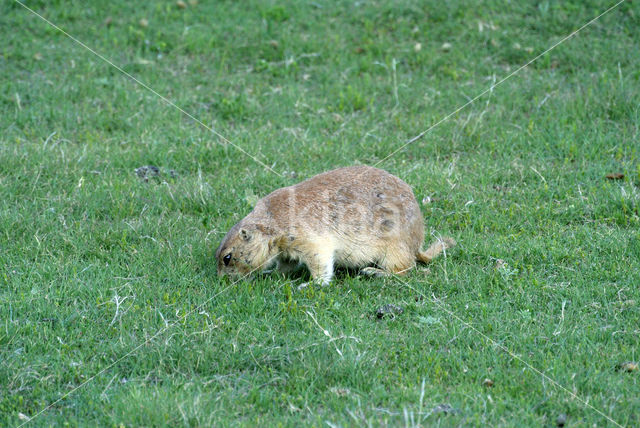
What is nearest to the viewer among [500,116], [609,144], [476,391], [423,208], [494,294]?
[476,391]

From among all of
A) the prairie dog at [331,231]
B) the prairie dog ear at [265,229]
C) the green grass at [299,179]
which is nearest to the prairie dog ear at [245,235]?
the prairie dog at [331,231]

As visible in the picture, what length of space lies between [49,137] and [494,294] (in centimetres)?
527

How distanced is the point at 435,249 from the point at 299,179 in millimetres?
1920

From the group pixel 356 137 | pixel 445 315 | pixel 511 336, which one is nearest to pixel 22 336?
pixel 445 315

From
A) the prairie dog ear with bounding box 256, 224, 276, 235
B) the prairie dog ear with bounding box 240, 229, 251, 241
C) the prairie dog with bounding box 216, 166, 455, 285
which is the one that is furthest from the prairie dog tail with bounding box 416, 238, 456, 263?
the prairie dog ear with bounding box 240, 229, 251, 241

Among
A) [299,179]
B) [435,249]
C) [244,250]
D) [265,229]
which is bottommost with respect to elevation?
[299,179]

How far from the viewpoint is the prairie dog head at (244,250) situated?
19.9 ft

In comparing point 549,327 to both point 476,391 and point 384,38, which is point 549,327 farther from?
point 384,38

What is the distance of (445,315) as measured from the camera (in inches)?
224

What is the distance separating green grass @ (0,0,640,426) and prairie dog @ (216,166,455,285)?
0.68 feet

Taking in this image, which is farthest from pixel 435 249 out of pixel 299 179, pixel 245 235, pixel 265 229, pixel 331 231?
pixel 299 179

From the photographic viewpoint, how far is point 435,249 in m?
6.59

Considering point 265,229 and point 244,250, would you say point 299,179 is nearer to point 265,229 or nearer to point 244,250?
point 265,229

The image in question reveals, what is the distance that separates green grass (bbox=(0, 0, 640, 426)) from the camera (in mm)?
4883
